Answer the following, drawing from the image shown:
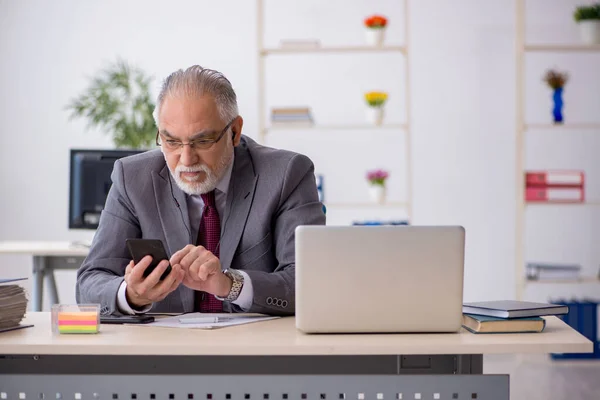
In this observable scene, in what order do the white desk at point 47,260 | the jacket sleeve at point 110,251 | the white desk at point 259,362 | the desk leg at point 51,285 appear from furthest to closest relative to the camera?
the desk leg at point 51,285 → the white desk at point 47,260 → the jacket sleeve at point 110,251 → the white desk at point 259,362

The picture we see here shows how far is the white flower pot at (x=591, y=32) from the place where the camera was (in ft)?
17.4

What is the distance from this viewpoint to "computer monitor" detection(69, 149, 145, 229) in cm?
431

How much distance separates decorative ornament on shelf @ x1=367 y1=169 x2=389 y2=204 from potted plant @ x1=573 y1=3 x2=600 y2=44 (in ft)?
4.88

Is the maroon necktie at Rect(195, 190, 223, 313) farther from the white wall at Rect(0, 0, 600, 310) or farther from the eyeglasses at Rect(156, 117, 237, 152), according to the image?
the white wall at Rect(0, 0, 600, 310)

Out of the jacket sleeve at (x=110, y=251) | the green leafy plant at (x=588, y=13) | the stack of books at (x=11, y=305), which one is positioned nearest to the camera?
the stack of books at (x=11, y=305)

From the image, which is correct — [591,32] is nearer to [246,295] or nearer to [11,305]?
[246,295]

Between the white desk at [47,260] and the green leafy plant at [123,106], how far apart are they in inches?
41.3

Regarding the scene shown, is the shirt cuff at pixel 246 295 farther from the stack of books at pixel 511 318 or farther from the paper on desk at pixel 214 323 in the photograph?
the stack of books at pixel 511 318

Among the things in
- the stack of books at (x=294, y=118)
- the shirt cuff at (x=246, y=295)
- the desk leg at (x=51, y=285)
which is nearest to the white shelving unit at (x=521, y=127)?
the stack of books at (x=294, y=118)

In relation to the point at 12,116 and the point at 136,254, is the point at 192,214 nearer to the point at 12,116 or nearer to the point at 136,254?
the point at 136,254

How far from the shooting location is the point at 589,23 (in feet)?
17.4

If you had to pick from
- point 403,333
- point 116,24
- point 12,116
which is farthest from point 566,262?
point 403,333

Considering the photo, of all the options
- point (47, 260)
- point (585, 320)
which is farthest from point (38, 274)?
point (585, 320)

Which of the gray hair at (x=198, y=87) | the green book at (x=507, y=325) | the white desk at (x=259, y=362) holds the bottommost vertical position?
the white desk at (x=259, y=362)
